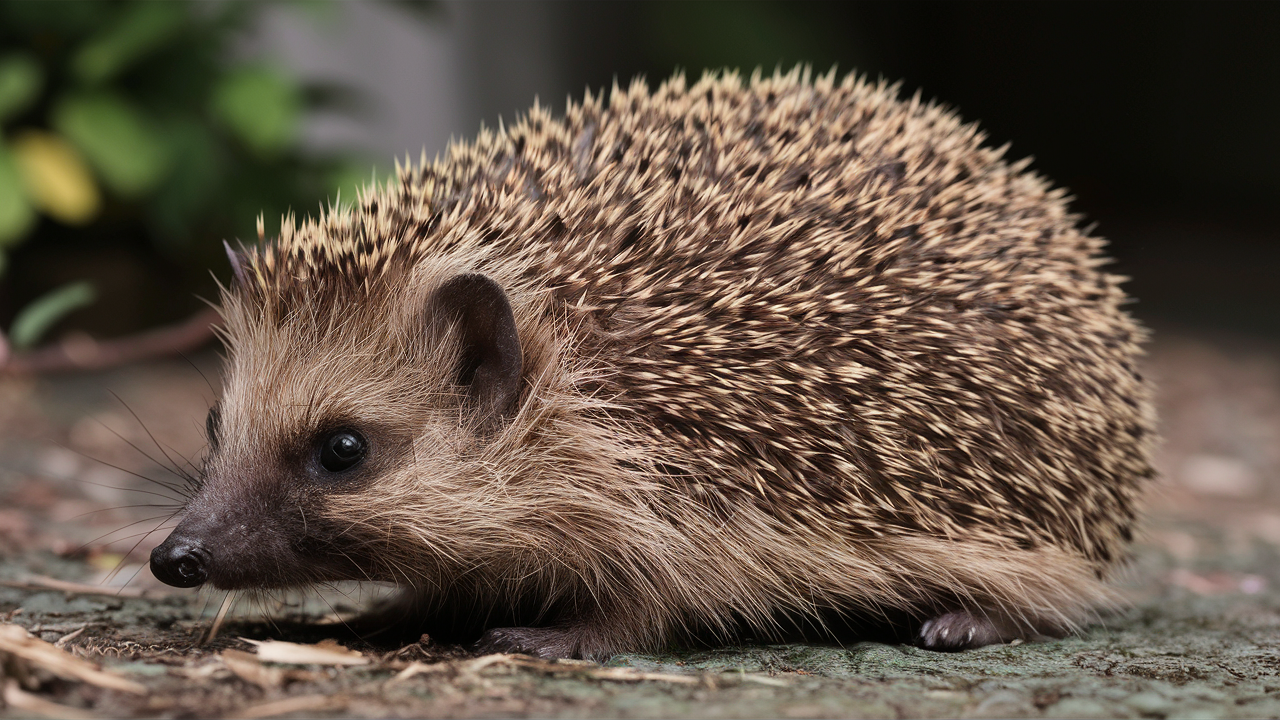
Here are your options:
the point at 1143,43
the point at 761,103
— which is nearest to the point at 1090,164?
the point at 1143,43

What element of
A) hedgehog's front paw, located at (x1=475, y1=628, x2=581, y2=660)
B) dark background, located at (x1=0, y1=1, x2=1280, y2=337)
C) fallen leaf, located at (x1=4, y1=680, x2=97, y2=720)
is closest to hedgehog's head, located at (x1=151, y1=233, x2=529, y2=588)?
hedgehog's front paw, located at (x1=475, y1=628, x2=581, y2=660)

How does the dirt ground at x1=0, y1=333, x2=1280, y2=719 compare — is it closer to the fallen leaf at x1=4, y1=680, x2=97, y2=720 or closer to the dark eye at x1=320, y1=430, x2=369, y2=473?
the fallen leaf at x1=4, y1=680, x2=97, y2=720

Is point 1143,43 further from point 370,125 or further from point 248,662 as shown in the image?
point 248,662

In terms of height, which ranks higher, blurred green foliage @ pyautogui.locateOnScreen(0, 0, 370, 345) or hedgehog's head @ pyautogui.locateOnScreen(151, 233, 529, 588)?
blurred green foliage @ pyautogui.locateOnScreen(0, 0, 370, 345)

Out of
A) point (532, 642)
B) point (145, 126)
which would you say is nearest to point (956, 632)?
point (532, 642)

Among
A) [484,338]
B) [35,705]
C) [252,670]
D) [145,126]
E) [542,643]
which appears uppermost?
[145,126]

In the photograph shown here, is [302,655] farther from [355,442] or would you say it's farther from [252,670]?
[355,442]
